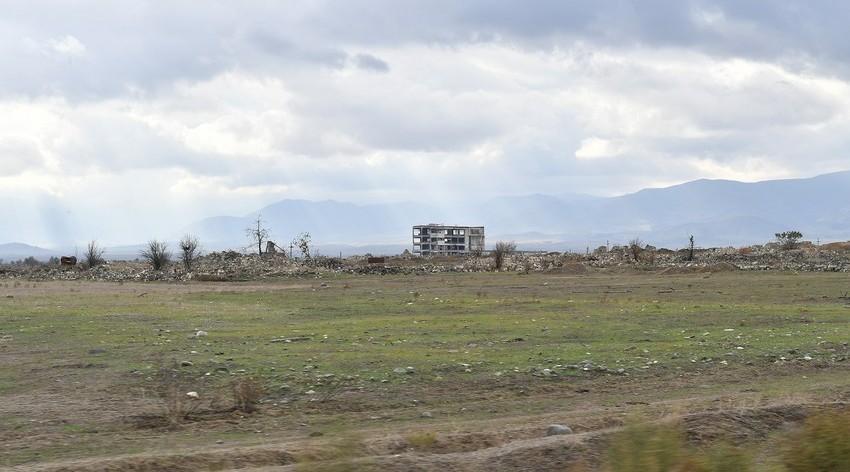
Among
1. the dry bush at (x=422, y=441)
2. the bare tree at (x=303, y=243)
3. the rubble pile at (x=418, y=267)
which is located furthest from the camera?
the bare tree at (x=303, y=243)

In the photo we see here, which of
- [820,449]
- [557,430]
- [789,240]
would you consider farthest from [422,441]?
[789,240]

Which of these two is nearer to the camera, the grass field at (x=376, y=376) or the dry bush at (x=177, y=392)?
the grass field at (x=376, y=376)

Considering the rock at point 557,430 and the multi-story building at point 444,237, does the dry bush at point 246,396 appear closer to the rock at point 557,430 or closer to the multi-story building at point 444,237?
the rock at point 557,430

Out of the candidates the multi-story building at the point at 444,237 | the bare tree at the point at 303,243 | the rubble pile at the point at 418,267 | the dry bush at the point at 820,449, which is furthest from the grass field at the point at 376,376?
the multi-story building at the point at 444,237

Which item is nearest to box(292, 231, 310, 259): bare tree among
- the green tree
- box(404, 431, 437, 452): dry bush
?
the green tree

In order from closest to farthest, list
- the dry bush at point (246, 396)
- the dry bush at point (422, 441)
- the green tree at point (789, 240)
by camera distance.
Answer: the dry bush at point (422, 441) < the dry bush at point (246, 396) < the green tree at point (789, 240)

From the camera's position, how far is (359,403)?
44.5 ft

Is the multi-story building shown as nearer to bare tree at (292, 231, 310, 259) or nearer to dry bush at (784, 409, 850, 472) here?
bare tree at (292, 231, 310, 259)

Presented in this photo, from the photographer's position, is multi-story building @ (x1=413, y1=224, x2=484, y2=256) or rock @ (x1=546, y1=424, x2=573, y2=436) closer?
rock @ (x1=546, y1=424, x2=573, y2=436)

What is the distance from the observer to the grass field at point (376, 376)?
36.1 ft

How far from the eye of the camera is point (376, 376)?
51.3ft

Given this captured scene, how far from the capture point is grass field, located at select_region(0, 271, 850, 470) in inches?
434

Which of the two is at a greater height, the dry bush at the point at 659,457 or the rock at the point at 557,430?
the dry bush at the point at 659,457

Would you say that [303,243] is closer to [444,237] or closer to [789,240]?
[789,240]
